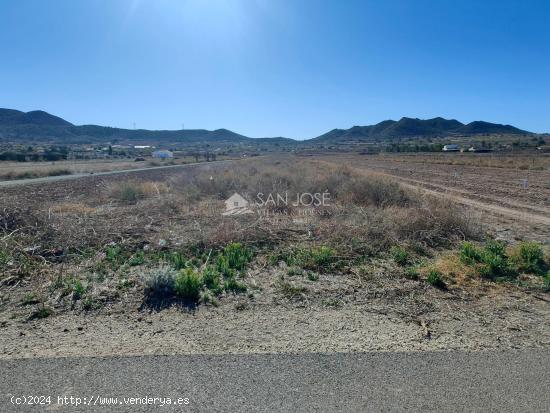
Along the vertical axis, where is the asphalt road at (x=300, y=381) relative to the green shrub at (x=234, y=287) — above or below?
above

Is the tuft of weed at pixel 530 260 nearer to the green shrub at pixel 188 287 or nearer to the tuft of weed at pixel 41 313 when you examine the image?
the green shrub at pixel 188 287

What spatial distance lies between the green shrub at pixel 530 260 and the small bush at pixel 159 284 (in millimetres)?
6239

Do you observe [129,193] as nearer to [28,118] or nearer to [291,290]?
[291,290]

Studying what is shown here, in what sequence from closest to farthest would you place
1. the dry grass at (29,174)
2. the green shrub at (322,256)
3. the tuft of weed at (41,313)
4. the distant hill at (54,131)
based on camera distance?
the tuft of weed at (41,313) < the green shrub at (322,256) < the dry grass at (29,174) < the distant hill at (54,131)

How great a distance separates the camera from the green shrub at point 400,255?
7902 mm

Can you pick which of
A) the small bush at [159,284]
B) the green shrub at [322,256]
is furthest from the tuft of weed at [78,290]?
the green shrub at [322,256]

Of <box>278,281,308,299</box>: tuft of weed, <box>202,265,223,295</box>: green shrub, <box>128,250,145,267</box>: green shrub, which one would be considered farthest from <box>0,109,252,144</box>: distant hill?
<box>278,281,308,299</box>: tuft of weed

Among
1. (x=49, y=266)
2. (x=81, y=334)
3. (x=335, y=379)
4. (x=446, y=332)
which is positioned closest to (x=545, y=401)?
(x=446, y=332)

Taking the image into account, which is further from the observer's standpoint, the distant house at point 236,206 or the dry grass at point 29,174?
the dry grass at point 29,174

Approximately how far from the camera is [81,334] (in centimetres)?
478

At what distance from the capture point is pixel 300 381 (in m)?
3.71

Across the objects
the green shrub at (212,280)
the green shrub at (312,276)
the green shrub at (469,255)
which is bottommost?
the green shrub at (312,276)

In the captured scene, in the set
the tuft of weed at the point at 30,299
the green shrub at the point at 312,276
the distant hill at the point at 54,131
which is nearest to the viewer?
the tuft of weed at the point at 30,299

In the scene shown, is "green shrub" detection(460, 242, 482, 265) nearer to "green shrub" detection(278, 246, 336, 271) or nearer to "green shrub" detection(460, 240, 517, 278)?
"green shrub" detection(460, 240, 517, 278)
